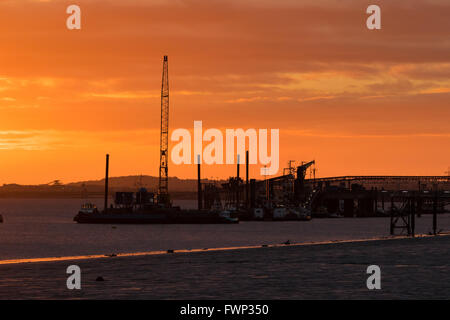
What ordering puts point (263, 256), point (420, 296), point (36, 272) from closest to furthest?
point (420, 296), point (36, 272), point (263, 256)

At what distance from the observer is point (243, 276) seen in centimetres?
3456

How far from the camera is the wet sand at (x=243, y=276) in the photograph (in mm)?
28578

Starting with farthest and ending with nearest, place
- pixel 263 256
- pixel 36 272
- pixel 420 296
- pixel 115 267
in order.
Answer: pixel 263 256, pixel 115 267, pixel 36 272, pixel 420 296

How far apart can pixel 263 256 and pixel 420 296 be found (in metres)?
18.3

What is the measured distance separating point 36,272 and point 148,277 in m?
5.42

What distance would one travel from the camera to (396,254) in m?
48.5

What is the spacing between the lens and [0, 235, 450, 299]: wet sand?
93.8 ft
